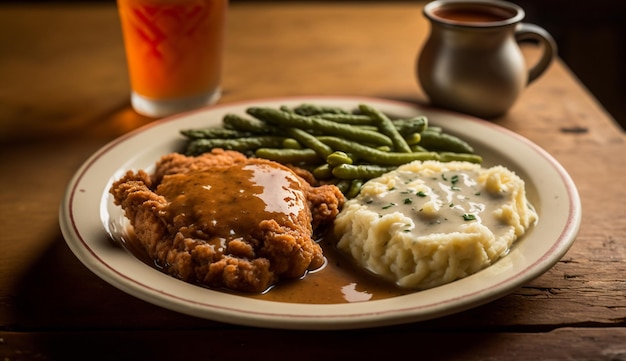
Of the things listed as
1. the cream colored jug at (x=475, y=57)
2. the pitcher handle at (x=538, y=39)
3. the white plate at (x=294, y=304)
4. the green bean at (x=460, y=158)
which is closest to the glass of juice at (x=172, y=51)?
the white plate at (x=294, y=304)

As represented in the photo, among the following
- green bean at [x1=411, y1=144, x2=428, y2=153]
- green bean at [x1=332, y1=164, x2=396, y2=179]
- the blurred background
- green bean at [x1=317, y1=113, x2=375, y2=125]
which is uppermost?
green bean at [x1=317, y1=113, x2=375, y2=125]

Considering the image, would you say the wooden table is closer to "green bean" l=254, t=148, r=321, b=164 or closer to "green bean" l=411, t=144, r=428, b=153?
"green bean" l=411, t=144, r=428, b=153

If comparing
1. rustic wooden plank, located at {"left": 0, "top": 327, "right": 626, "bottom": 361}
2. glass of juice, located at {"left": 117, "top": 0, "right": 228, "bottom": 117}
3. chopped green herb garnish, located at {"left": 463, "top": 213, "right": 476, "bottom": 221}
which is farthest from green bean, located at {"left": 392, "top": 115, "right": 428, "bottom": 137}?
rustic wooden plank, located at {"left": 0, "top": 327, "right": 626, "bottom": 361}

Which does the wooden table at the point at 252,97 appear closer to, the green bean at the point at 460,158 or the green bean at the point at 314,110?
the green bean at the point at 460,158

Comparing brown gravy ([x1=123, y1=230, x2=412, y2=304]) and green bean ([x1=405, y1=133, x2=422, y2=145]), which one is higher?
green bean ([x1=405, y1=133, x2=422, y2=145])

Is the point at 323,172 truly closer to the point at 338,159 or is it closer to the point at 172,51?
the point at 338,159

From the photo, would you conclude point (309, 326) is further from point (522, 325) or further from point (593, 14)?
point (593, 14)
